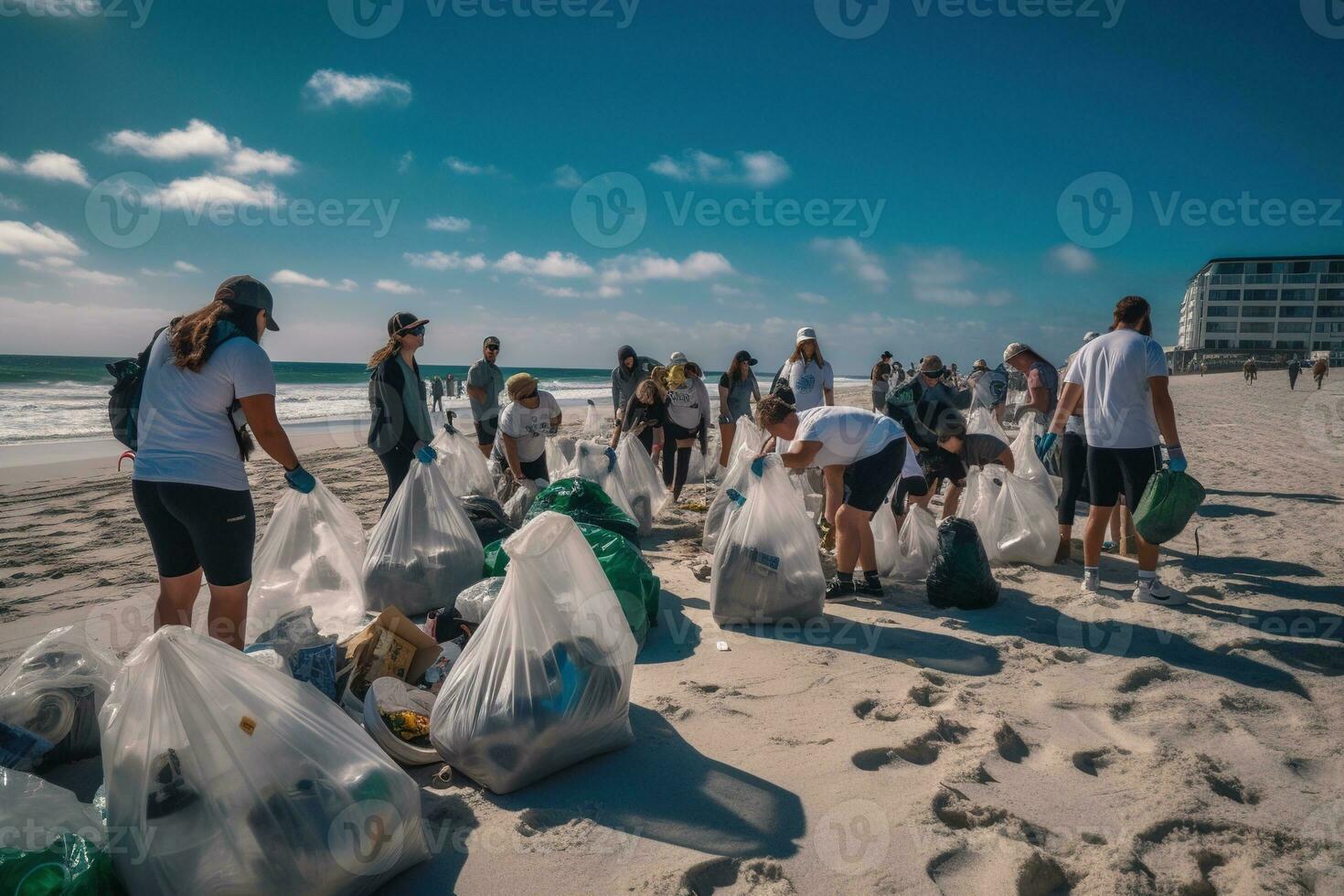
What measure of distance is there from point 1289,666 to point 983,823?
1916 millimetres

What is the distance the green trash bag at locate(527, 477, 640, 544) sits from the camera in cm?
383

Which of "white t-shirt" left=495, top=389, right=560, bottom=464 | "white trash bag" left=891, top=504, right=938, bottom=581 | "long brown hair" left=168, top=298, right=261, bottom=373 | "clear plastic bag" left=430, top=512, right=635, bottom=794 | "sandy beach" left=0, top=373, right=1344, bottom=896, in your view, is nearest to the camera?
"sandy beach" left=0, top=373, right=1344, bottom=896

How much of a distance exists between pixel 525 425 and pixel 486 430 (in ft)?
4.77

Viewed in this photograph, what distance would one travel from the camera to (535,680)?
2.03 meters

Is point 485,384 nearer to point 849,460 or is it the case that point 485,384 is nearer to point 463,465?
point 463,465

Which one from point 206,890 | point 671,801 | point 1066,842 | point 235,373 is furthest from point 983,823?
point 235,373

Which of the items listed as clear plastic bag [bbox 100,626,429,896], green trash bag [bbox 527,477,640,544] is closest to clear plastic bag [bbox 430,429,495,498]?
green trash bag [bbox 527,477,640,544]

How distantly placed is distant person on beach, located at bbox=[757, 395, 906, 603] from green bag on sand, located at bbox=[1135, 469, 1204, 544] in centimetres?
116

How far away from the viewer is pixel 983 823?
6.22ft

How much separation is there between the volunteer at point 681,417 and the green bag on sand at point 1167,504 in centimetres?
340

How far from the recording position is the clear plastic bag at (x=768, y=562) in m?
3.36

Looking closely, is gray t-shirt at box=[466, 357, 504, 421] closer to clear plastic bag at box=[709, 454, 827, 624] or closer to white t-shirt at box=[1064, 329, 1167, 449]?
clear plastic bag at box=[709, 454, 827, 624]

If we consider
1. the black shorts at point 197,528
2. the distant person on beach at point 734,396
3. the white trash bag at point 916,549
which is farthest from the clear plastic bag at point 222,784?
the distant person on beach at point 734,396

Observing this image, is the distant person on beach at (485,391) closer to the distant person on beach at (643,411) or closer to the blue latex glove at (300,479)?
the distant person on beach at (643,411)
